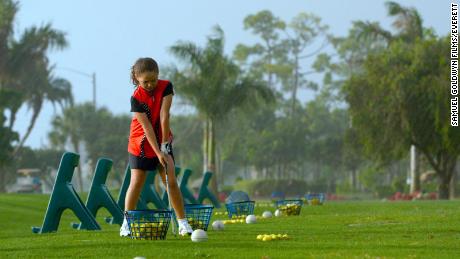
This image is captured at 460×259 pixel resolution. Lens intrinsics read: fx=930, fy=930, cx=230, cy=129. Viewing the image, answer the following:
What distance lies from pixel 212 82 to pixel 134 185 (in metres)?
33.4

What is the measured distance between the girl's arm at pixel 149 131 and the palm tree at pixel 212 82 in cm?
3309

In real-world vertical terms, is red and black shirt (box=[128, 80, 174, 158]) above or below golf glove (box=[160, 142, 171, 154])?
above

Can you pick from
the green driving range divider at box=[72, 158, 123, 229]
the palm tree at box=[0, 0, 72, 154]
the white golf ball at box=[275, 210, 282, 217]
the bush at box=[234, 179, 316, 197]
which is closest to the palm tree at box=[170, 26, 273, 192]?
the palm tree at box=[0, 0, 72, 154]

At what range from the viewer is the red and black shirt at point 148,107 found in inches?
368

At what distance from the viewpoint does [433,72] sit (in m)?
41.0

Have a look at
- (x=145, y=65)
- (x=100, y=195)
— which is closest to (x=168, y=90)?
(x=145, y=65)

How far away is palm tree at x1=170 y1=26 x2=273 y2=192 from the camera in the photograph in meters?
42.9

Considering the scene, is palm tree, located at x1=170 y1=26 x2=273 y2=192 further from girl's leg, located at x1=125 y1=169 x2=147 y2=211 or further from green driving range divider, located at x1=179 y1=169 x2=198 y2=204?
girl's leg, located at x1=125 y1=169 x2=147 y2=211

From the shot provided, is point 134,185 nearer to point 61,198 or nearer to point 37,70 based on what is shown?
point 61,198

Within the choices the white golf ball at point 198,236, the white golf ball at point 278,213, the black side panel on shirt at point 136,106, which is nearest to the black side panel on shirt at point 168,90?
the black side panel on shirt at point 136,106

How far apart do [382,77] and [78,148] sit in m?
45.9

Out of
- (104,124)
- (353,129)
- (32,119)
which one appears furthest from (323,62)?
(353,129)

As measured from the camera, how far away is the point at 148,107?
935 centimetres

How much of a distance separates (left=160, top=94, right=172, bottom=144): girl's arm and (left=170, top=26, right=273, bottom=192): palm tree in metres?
33.1
